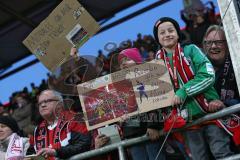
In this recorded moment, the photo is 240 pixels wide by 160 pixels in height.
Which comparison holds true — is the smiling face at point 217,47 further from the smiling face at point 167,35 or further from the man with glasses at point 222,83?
the smiling face at point 167,35

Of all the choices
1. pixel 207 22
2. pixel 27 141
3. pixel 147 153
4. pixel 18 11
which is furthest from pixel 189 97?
pixel 18 11

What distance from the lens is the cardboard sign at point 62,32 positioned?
390cm

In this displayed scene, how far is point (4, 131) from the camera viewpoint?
14.5 ft

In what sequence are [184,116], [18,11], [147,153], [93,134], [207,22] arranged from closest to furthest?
[184,116]
[147,153]
[93,134]
[207,22]
[18,11]

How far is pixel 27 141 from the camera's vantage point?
4266mm

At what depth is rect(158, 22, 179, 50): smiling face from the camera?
3.48 m

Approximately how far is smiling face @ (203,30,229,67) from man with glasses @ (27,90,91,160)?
3.54 ft

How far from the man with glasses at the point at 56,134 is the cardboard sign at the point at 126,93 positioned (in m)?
0.40

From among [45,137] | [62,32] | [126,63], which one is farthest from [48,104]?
[126,63]

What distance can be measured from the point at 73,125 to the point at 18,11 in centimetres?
454

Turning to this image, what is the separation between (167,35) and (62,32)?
88cm

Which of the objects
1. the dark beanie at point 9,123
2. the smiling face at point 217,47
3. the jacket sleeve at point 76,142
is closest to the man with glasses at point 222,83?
the smiling face at point 217,47

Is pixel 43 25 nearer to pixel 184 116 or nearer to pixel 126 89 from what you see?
pixel 126 89

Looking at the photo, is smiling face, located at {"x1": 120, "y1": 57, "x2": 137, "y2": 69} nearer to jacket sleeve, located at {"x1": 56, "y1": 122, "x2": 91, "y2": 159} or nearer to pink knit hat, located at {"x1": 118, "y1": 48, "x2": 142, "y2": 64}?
pink knit hat, located at {"x1": 118, "y1": 48, "x2": 142, "y2": 64}
